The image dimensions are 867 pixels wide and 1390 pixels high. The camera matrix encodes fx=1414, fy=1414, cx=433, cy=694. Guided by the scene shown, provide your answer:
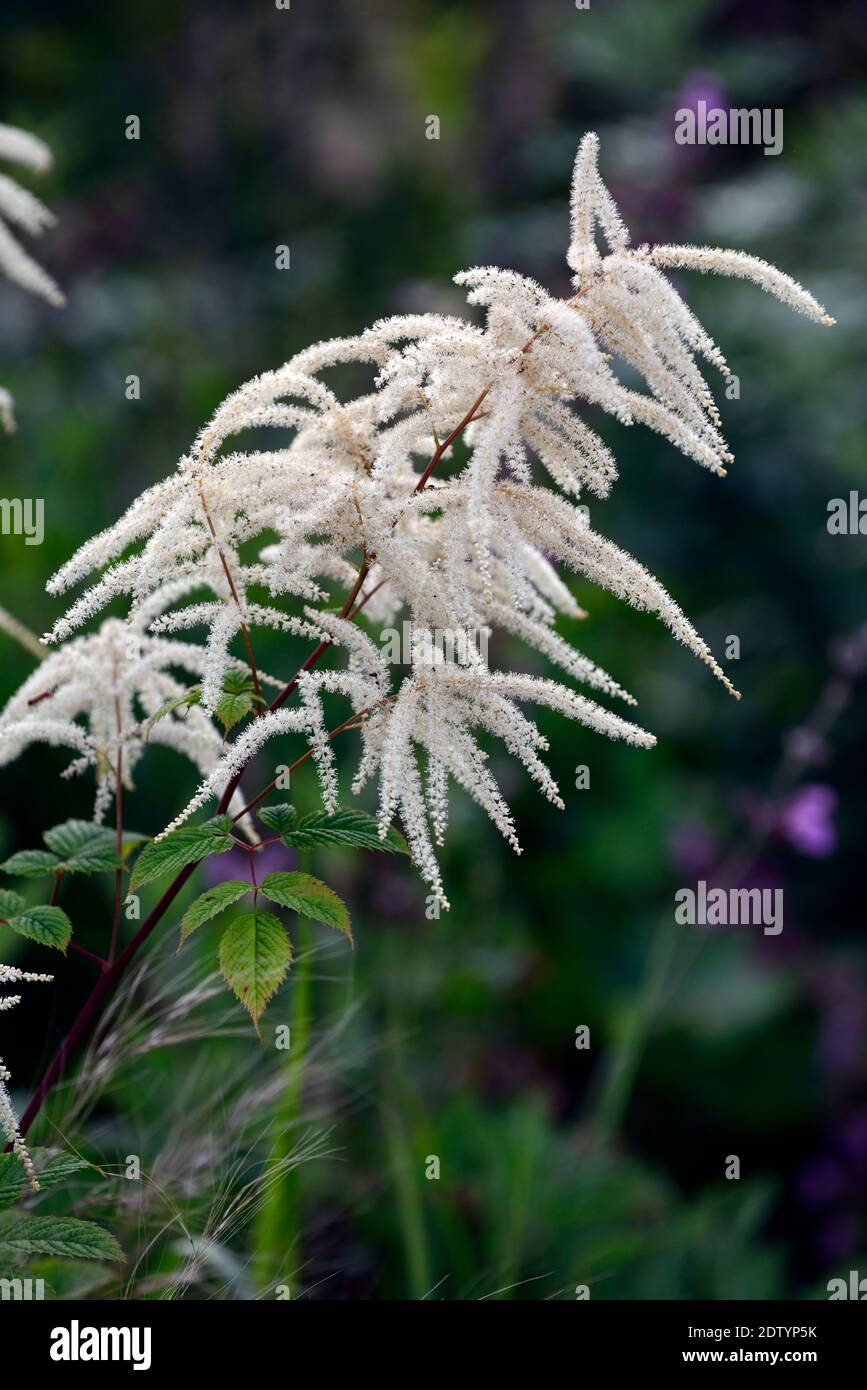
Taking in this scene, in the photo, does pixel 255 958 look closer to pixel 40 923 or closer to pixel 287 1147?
pixel 40 923

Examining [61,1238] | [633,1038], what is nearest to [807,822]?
[633,1038]

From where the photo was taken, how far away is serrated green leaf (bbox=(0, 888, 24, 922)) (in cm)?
144

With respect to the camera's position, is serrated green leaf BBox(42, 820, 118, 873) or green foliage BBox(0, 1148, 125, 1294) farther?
serrated green leaf BBox(42, 820, 118, 873)

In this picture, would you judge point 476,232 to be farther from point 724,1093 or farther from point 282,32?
point 724,1093

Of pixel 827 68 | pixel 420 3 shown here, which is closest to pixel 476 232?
pixel 827 68

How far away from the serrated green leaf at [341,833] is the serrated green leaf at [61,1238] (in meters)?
0.40

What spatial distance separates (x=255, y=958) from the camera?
1.37 metres

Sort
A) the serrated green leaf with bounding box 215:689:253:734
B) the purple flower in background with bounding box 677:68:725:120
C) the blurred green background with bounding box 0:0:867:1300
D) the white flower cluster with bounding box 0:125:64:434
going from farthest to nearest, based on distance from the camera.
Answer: the purple flower in background with bounding box 677:68:725:120
the blurred green background with bounding box 0:0:867:1300
the white flower cluster with bounding box 0:125:64:434
the serrated green leaf with bounding box 215:689:253:734

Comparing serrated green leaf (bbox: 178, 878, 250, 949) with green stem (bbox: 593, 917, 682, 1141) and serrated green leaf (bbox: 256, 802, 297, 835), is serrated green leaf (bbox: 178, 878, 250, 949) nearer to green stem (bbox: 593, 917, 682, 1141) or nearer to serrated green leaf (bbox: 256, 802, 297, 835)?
serrated green leaf (bbox: 256, 802, 297, 835)

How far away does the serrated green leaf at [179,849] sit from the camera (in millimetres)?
1330

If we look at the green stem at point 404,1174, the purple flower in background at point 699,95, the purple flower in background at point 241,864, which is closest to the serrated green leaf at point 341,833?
the green stem at point 404,1174

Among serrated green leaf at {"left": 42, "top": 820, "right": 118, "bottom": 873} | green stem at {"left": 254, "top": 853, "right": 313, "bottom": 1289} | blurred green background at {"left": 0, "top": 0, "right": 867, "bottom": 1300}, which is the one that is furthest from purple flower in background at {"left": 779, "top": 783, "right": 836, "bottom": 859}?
serrated green leaf at {"left": 42, "top": 820, "right": 118, "bottom": 873}

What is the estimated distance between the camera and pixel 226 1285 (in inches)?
65.0

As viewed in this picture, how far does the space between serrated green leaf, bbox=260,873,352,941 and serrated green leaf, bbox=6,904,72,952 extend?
0.65 ft
